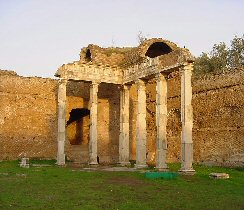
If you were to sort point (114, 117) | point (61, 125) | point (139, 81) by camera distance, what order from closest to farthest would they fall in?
point (61, 125) → point (139, 81) → point (114, 117)

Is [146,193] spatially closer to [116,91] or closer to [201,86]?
[201,86]

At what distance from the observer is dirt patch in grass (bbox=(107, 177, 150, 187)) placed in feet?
39.8

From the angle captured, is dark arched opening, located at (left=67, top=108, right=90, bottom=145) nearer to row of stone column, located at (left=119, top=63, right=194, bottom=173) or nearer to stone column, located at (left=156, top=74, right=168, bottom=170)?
row of stone column, located at (left=119, top=63, right=194, bottom=173)

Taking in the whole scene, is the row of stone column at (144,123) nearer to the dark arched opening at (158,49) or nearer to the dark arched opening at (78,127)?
the dark arched opening at (158,49)

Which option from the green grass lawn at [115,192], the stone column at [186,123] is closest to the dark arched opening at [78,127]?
the stone column at [186,123]

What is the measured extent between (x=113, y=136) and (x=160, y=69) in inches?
340

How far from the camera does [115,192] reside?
1024cm

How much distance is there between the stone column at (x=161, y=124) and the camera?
17000 mm

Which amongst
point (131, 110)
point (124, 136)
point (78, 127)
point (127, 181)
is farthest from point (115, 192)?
point (78, 127)

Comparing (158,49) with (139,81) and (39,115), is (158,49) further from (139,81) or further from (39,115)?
(39,115)

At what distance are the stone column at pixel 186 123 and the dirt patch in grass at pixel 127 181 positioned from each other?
2766 mm

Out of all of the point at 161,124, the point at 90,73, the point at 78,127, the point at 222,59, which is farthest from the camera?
the point at 222,59

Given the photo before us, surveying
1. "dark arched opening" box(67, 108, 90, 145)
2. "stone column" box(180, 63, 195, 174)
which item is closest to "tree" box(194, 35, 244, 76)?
"dark arched opening" box(67, 108, 90, 145)

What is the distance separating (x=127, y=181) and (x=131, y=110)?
40.1ft
